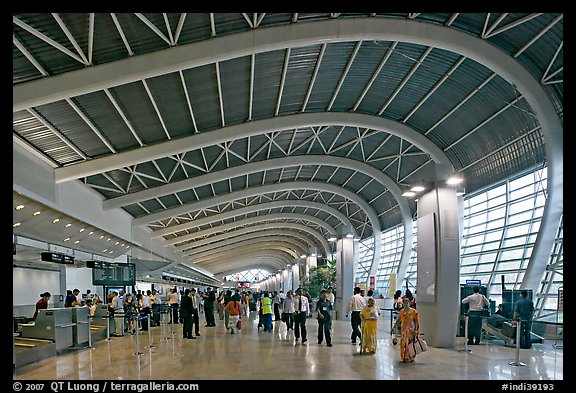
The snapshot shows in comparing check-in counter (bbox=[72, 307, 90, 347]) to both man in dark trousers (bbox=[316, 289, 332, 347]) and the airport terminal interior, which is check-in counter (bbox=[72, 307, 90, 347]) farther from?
man in dark trousers (bbox=[316, 289, 332, 347])

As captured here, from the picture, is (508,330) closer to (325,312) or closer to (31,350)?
(325,312)

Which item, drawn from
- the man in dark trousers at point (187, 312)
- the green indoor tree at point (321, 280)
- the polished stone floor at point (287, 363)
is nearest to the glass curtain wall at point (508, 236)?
the polished stone floor at point (287, 363)

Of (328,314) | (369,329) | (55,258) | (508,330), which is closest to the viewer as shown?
(369,329)

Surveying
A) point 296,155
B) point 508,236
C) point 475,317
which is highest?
point 296,155

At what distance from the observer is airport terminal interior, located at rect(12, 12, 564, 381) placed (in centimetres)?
1374

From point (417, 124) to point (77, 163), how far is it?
15.6 metres

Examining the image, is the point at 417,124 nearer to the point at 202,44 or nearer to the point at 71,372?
the point at 202,44

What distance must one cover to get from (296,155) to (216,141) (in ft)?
32.9

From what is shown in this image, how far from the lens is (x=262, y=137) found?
28.3m

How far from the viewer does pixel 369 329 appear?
15.5 meters

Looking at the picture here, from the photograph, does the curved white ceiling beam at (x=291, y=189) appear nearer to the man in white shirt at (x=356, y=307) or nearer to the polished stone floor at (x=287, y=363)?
the polished stone floor at (x=287, y=363)

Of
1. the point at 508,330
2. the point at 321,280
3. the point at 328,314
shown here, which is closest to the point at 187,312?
the point at 328,314

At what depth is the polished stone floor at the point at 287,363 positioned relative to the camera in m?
11.1

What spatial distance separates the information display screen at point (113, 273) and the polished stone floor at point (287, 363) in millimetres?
8720
